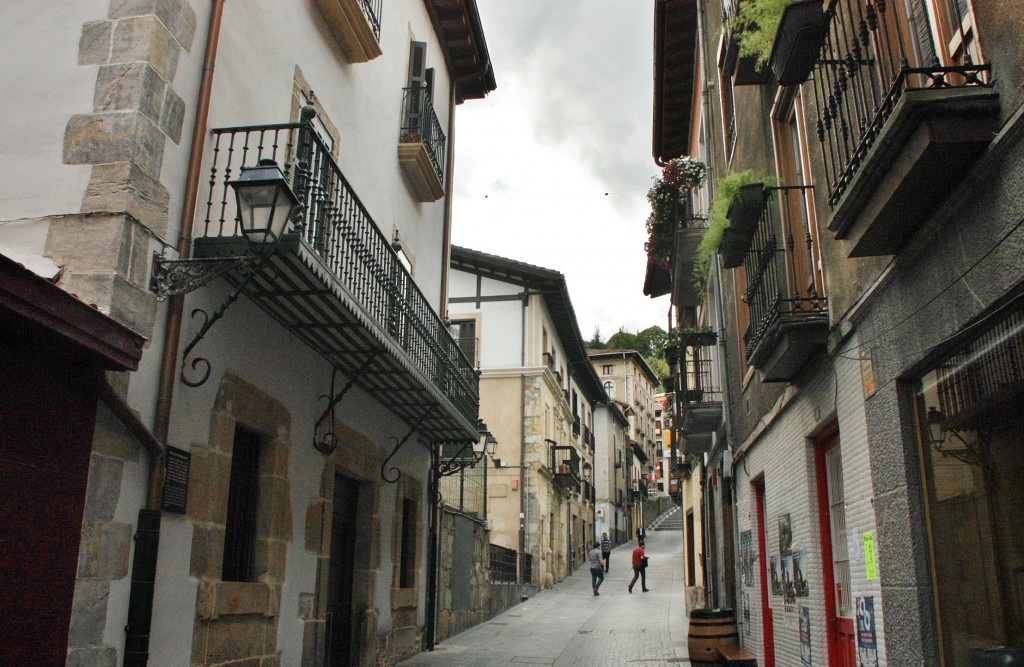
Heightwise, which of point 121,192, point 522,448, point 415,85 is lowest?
point 121,192

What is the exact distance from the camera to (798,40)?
17.5ft

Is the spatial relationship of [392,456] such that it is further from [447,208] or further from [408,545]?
[447,208]

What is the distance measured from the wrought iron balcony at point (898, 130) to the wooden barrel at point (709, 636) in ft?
19.7

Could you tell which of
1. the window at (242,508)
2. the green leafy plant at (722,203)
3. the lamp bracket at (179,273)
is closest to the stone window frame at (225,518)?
the window at (242,508)

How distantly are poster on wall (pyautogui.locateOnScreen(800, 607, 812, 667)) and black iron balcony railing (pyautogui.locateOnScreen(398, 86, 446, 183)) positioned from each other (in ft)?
25.1

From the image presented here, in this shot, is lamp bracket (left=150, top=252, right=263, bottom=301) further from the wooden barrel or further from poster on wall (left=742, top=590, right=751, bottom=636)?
poster on wall (left=742, top=590, right=751, bottom=636)

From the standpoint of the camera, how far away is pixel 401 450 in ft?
38.1

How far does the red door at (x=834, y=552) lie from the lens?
6.57m

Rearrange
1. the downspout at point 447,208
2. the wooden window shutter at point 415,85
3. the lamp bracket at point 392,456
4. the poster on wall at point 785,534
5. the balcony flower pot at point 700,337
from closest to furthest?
the poster on wall at point 785,534 → the lamp bracket at point 392,456 → the wooden window shutter at point 415,85 → the balcony flower pot at point 700,337 → the downspout at point 447,208

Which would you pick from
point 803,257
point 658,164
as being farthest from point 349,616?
point 658,164

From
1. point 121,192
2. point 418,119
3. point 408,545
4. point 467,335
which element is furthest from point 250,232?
point 467,335

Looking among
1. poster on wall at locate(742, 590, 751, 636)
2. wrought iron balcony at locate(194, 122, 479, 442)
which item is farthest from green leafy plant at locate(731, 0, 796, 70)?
poster on wall at locate(742, 590, 751, 636)

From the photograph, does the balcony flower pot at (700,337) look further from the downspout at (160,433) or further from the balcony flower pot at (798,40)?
the downspout at (160,433)

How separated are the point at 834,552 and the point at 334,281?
4661 millimetres
